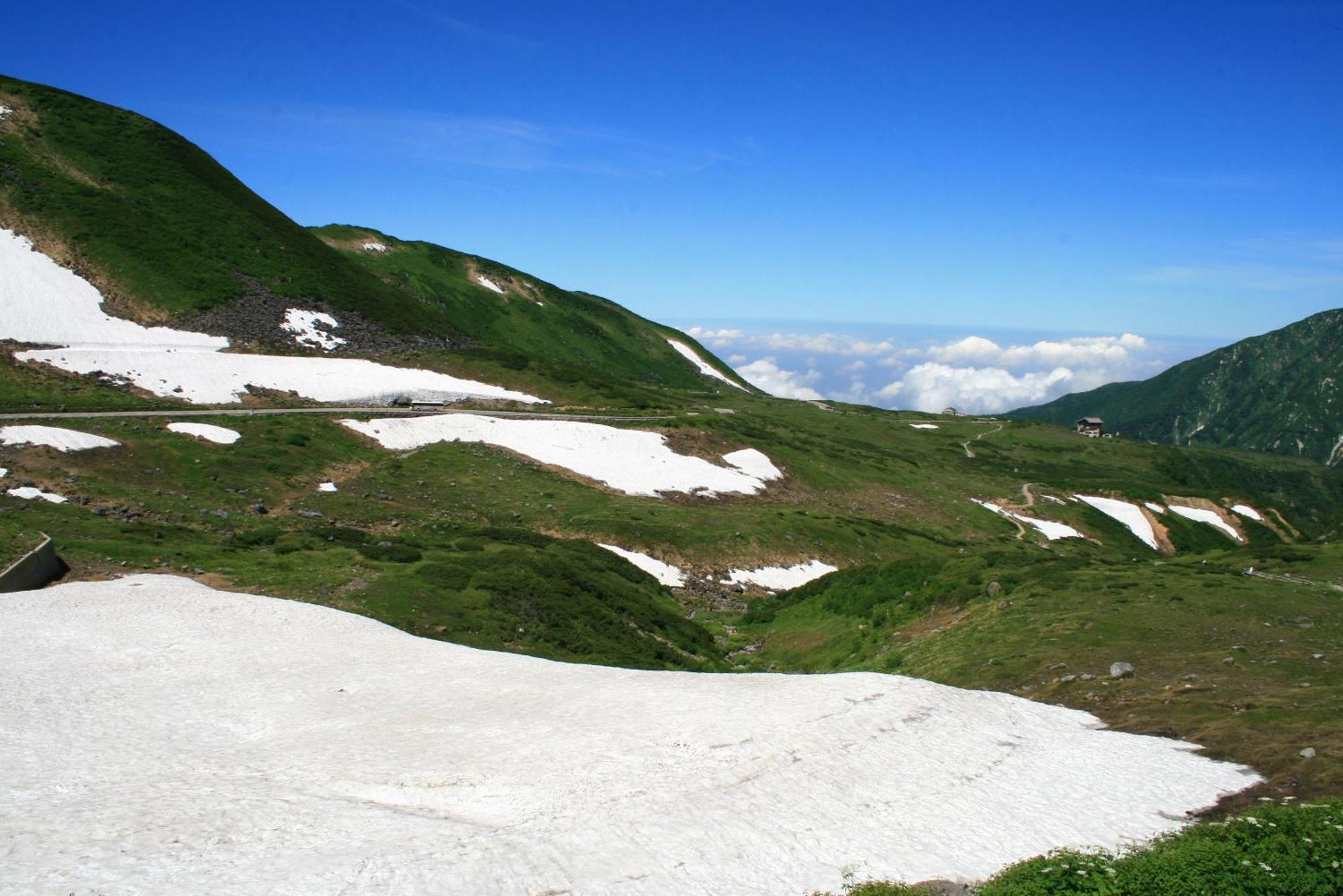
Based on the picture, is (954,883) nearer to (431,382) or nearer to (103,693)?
(103,693)

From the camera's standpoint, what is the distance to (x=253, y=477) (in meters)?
54.5

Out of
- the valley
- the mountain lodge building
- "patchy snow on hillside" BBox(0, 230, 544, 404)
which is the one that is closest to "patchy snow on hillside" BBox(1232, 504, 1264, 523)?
the valley

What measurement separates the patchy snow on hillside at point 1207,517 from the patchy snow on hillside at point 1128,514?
302 inches

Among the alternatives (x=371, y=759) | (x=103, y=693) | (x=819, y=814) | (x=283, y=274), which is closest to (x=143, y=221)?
(x=283, y=274)

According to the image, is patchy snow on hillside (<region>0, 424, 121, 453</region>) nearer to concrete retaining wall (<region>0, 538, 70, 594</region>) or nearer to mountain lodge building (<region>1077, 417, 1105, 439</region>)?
concrete retaining wall (<region>0, 538, 70, 594</region>)

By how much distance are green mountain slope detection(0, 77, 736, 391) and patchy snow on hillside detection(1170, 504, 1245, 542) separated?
7703cm

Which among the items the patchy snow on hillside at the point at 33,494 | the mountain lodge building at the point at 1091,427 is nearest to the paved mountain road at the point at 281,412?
the patchy snow on hillside at the point at 33,494

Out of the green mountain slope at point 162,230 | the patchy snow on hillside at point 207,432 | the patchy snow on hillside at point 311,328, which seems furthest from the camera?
the patchy snow on hillside at point 311,328

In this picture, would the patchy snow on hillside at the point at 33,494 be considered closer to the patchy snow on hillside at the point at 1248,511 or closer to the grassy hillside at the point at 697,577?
the grassy hillside at the point at 697,577

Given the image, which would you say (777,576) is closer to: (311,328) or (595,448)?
(595,448)

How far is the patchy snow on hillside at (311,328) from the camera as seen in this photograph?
311 feet

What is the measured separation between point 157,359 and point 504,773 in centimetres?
7608

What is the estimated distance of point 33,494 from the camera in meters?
42.1

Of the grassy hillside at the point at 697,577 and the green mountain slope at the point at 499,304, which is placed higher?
the green mountain slope at the point at 499,304
